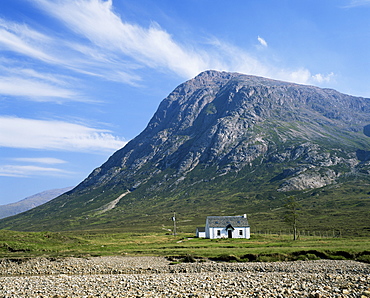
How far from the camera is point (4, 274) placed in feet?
130

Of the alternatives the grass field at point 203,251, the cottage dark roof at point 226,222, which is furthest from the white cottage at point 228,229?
the grass field at point 203,251

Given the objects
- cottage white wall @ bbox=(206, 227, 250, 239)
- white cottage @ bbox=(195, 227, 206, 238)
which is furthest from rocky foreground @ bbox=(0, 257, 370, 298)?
white cottage @ bbox=(195, 227, 206, 238)

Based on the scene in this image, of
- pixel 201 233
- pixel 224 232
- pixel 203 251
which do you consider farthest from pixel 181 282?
pixel 201 233

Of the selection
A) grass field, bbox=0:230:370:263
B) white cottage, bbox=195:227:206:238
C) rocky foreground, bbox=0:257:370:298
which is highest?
rocky foreground, bbox=0:257:370:298

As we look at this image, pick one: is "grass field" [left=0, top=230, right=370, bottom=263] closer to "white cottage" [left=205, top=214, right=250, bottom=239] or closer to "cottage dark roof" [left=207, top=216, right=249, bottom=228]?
"white cottage" [left=205, top=214, right=250, bottom=239]

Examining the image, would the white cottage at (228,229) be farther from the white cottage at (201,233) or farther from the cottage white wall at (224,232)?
the white cottage at (201,233)

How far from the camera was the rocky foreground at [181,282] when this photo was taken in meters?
21.1

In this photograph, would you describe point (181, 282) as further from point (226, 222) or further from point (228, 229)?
point (226, 222)

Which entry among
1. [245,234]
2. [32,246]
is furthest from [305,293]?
[245,234]

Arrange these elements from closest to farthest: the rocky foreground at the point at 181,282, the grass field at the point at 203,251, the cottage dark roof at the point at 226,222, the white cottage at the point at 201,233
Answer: the rocky foreground at the point at 181,282
the grass field at the point at 203,251
the cottage dark roof at the point at 226,222
the white cottage at the point at 201,233

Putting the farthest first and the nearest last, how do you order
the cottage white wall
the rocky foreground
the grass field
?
the cottage white wall < the grass field < the rocky foreground

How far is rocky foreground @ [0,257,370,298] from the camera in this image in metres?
21.1

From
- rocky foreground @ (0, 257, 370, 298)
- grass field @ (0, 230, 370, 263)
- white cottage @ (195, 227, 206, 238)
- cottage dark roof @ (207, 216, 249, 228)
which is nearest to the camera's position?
rocky foreground @ (0, 257, 370, 298)

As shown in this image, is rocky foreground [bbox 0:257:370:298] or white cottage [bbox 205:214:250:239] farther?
white cottage [bbox 205:214:250:239]
